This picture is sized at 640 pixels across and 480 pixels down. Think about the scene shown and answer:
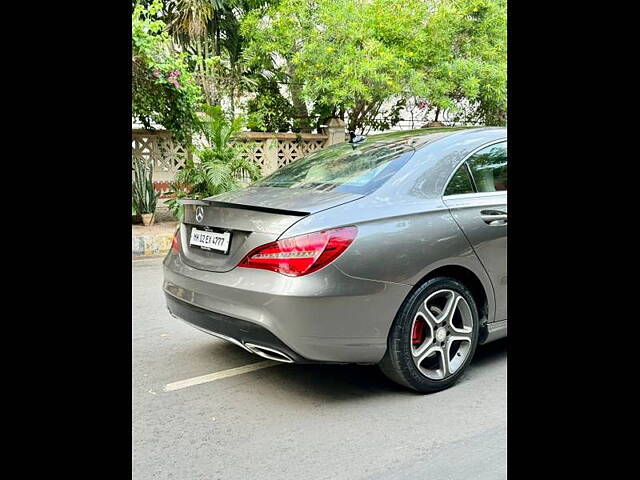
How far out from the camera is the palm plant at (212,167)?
975 centimetres

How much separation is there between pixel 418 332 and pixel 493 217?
83 centimetres

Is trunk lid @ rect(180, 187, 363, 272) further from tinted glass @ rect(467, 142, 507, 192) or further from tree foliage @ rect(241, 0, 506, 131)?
tree foliage @ rect(241, 0, 506, 131)

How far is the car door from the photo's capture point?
140 inches

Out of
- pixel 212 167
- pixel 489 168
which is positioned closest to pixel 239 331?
pixel 489 168

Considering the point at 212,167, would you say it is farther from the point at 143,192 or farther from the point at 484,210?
the point at 484,210

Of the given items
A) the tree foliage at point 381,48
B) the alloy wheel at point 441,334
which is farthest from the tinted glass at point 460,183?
the tree foliage at point 381,48

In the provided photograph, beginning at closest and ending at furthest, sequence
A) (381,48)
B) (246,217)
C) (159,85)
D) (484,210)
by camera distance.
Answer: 1. (246,217)
2. (484,210)
3. (159,85)
4. (381,48)

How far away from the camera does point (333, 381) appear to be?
12.1ft

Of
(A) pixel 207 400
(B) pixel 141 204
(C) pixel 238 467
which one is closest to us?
(C) pixel 238 467

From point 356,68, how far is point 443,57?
1.95 meters

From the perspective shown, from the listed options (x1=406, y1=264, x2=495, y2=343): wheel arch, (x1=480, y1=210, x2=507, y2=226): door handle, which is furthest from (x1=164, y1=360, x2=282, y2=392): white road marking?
(x1=480, y1=210, x2=507, y2=226): door handle
